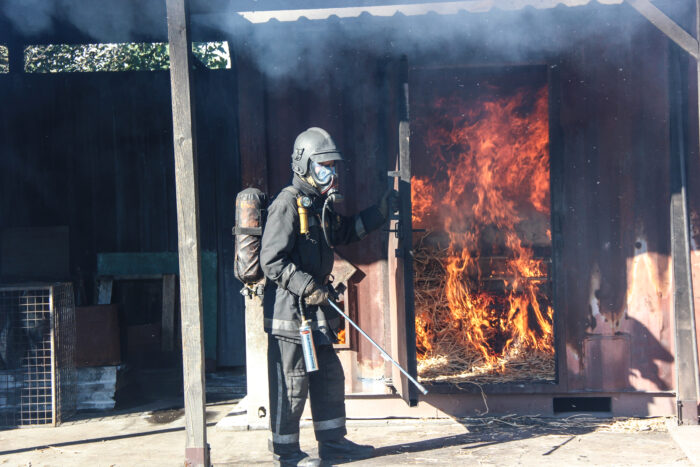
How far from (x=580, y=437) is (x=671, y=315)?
1.45 m

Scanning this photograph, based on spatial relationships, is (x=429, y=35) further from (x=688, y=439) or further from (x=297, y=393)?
(x=688, y=439)

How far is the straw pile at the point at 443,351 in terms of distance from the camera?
6.88 metres

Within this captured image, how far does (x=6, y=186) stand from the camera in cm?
938

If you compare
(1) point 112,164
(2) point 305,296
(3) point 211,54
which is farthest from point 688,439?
(3) point 211,54

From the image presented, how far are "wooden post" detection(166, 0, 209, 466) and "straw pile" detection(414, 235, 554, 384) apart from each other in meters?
2.72

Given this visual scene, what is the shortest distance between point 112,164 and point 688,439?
309 inches

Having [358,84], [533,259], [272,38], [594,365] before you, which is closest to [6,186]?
[272,38]

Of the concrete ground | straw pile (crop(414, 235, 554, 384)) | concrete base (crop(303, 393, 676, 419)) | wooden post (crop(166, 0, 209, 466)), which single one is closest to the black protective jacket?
wooden post (crop(166, 0, 209, 466))

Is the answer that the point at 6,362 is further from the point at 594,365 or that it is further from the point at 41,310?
the point at 594,365

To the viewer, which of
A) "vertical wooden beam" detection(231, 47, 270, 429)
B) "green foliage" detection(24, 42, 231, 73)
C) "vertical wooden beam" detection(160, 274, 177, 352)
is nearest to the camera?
"vertical wooden beam" detection(231, 47, 270, 429)

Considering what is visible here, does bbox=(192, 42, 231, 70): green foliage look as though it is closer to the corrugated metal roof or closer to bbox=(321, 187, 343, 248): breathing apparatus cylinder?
the corrugated metal roof

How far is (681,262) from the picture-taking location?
5887 millimetres

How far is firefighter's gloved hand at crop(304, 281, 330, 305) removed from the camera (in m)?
4.89

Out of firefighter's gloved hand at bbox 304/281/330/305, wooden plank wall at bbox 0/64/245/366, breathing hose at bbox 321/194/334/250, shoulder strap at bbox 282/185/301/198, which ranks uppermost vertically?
wooden plank wall at bbox 0/64/245/366
